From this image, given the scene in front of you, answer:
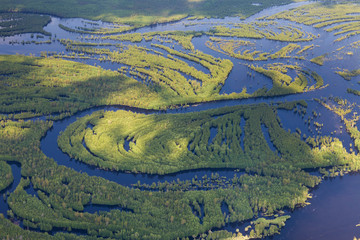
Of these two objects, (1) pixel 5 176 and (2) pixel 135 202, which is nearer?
(2) pixel 135 202

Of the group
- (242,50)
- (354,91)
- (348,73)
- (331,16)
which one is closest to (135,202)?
(354,91)

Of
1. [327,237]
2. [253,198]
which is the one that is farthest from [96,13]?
[327,237]

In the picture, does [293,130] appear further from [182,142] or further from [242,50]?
[242,50]

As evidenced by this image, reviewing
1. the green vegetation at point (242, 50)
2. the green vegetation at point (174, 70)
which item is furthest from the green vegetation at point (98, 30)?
the green vegetation at point (242, 50)

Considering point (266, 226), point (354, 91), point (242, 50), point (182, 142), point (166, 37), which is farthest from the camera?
point (166, 37)

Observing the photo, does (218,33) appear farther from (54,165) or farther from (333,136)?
(54,165)

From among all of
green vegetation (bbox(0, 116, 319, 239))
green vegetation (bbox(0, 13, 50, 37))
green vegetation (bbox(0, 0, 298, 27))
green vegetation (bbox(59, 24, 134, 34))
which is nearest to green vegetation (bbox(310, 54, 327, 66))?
green vegetation (bbox(0, 0, 298, 27))

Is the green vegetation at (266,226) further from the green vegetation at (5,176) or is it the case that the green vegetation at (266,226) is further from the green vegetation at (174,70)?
the green vegetation at (174,70)
